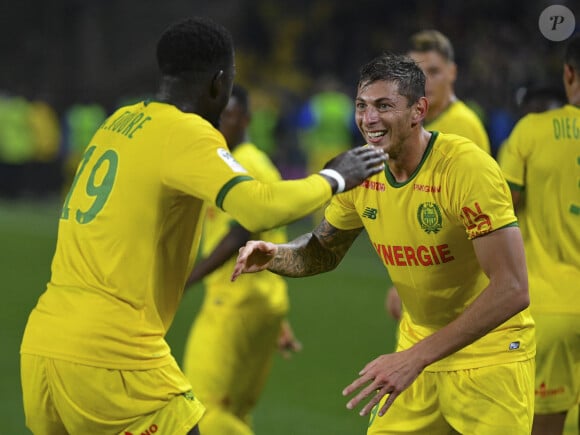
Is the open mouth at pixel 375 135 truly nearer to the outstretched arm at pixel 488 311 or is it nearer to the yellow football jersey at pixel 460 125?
the outstretched arm at pixel 488 311

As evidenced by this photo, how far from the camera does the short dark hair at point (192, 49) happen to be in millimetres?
4676

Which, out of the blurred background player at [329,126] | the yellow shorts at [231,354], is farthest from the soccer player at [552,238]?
Answer: the blurred background player at [329,126]

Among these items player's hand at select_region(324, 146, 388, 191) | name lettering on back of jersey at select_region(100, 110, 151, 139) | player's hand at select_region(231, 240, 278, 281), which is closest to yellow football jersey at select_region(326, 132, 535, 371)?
player's hand at select_region(324, 146, 388, 191)

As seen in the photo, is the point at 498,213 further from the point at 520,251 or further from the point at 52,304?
the point at 52,304

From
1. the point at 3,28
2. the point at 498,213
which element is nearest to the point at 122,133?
the point at 498,213

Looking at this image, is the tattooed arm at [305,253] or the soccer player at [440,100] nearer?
the tattooed arm at [305,253]

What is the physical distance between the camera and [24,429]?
832 cm

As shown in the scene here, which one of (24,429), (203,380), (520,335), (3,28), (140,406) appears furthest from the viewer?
(3,28)

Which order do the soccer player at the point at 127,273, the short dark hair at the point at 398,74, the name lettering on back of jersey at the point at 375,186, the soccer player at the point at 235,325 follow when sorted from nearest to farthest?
the soccer player at the point at 127,273 → the short dark hair at the point at 398,74 → the name lettering on back of jersey at the point at 375,186 → the soccer player at the point at 235,325

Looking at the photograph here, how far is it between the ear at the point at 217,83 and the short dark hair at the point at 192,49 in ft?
0.12

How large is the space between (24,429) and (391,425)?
4201 mm

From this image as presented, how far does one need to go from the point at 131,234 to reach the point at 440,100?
3114 millimetres

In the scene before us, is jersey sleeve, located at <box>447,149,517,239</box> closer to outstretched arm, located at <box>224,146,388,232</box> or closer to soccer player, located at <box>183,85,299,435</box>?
outstretched arm, located at <box>224,146,388,232</box>

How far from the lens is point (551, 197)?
19.5ft
